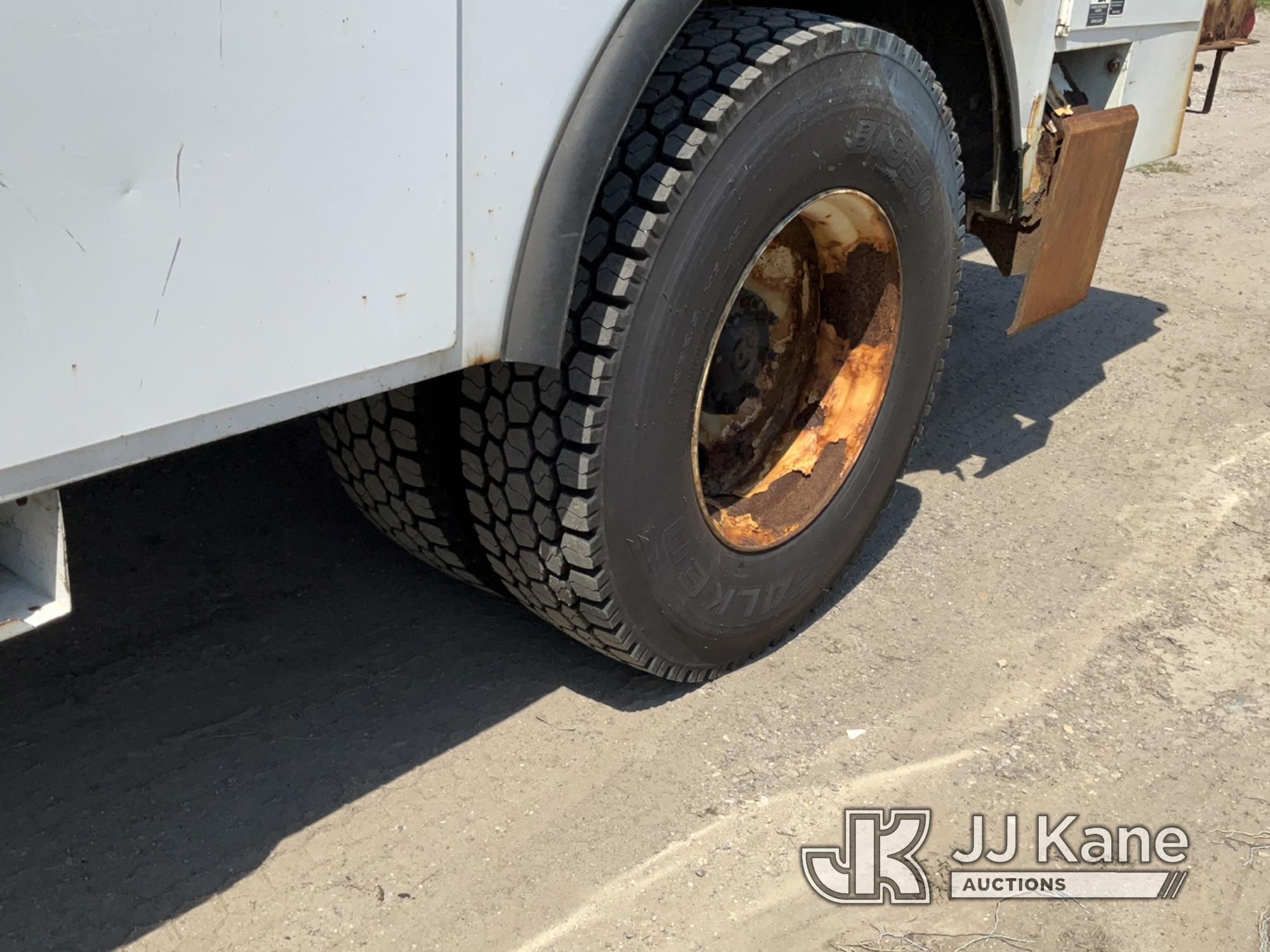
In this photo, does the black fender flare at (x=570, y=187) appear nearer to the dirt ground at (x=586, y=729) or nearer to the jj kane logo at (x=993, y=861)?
the dirt ground at (x=586, y=729)

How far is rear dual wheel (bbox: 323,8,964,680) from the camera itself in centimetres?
199

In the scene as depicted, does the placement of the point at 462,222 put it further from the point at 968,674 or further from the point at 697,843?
the point at 968,674

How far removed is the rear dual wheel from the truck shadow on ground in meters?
0.34

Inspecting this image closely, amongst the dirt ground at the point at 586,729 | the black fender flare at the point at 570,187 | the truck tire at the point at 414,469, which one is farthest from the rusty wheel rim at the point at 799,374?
the black fender flare at the point at 570,187

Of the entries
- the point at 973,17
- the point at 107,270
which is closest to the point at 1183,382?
the point at 973,17

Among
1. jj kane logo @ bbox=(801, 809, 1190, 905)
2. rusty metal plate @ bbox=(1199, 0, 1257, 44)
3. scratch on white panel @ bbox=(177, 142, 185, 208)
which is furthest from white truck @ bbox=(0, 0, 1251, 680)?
jj kane logo @ bbox=(801, 809, 1190, 905)

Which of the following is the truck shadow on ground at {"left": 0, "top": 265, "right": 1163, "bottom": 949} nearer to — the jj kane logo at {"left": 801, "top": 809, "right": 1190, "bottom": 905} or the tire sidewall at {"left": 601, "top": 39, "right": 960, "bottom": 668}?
the tire sidewall at {"left": 601, "top": 39, "right": 960, "bottom": 668}

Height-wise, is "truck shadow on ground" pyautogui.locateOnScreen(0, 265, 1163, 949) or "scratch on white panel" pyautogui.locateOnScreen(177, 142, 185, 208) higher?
"scratch on white panel" pyautogui.locateOnScreen(177, 142, 185, 208)

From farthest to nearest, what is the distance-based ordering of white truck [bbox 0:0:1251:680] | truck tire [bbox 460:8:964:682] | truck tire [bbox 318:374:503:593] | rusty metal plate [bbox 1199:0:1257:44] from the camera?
rusty metal plate [bbox 1199:0:1257:44] → truck tire [bbox 318:374:503:593] → truck tire [bbox 460:8:964:682] → white truck [bbox 0:0:1251:680]

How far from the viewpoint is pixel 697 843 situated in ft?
7.11

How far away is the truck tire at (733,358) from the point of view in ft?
6.52

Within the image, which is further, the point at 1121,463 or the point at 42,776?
the point at 1121,463

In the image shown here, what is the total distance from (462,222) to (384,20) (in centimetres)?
29

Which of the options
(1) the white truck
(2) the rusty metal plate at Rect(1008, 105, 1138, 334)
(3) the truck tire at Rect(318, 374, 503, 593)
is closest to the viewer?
(1) the white truck
